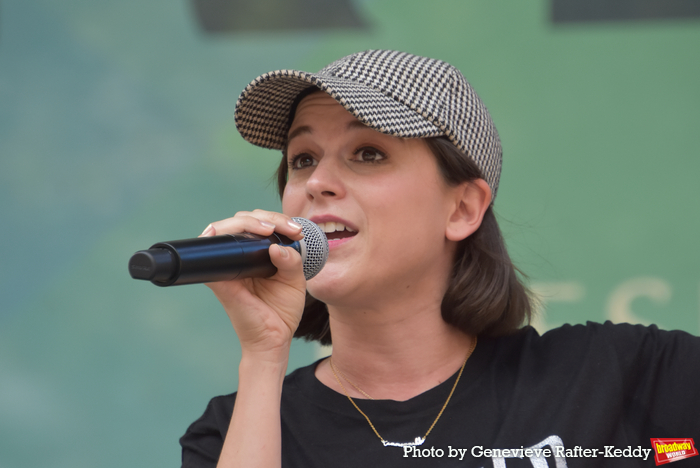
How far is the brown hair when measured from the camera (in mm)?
1482

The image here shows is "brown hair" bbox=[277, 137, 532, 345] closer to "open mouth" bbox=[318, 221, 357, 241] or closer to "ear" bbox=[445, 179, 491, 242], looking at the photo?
"ear" bbox=[445, 179, 491, 242]

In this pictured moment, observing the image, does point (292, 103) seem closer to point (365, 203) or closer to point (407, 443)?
point (365, 203)

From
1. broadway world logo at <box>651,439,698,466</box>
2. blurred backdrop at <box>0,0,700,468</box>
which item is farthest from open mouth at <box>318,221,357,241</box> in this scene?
blurred backdrop at <box>0,0,700,468</box>

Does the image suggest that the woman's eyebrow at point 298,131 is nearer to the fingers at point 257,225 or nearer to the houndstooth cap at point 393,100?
the houndstooth cap at point 393,100

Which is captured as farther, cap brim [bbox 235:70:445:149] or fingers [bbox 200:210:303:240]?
cap brim [bbox 235:70:445:149]

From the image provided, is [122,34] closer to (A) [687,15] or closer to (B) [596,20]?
(B) [596,20]

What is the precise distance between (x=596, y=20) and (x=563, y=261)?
33.3 inches

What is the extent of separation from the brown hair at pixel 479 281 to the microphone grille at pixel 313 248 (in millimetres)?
377

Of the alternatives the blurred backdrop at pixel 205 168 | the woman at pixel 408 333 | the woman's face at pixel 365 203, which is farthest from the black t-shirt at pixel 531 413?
the blurred backdrop at pixel 205 168

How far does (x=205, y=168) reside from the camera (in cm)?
236

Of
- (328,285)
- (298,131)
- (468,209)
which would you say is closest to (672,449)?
(468,209)

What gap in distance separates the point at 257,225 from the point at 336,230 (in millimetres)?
347

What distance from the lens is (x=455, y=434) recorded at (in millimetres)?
1377

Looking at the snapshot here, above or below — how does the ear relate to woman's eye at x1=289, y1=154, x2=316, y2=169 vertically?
below
